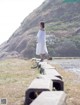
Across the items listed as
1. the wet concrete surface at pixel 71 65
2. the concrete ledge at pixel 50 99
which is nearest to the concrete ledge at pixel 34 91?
the concrete ledge at pixel 50 99

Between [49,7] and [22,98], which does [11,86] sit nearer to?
[22,98]

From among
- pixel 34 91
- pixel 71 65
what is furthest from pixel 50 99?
pixel 71 65

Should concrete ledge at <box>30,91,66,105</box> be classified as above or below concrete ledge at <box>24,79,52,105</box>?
above

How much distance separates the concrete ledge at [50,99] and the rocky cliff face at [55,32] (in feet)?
189

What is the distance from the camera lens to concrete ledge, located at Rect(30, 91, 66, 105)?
6550mm

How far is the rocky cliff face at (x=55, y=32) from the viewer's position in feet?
226

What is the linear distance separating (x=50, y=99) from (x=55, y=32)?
234ft

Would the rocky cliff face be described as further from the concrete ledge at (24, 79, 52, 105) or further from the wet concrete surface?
the concrete ledge at (24, 79, 52, 105)

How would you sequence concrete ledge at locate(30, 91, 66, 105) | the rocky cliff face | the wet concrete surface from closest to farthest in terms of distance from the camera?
1. concrete ledge at locate(30, 91, 66, 105)
2. the wet concrete surface
3. the rocky cliff face

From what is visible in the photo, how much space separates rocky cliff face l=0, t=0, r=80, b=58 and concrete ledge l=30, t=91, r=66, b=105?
57550mm

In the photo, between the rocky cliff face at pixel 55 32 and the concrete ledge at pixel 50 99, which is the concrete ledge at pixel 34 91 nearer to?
the concrete ledge at pixel 50 99

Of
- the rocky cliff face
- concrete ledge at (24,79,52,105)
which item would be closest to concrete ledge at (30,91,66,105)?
concrete ledge at (24,79,52,105)

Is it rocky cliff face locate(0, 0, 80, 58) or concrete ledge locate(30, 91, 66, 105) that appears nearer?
concrete ledge locate(30, 91, 66, 105)

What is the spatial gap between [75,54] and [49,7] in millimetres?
35993
